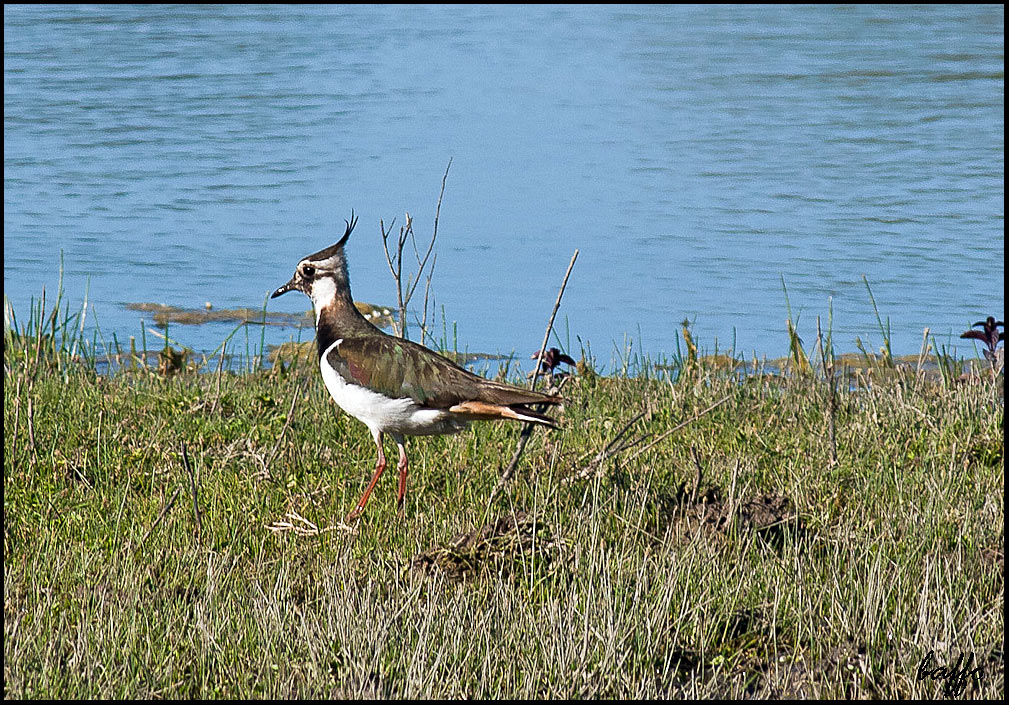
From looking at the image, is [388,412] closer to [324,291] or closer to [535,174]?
[324,291]

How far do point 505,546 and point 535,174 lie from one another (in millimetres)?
8944

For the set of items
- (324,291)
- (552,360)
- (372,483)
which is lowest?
(372,483)

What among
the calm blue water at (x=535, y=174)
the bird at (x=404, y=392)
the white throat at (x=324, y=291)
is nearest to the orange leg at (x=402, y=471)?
the bird at (x=404, y=392)

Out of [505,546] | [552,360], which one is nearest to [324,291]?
[552,360]

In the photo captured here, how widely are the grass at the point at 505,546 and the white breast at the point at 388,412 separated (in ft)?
1.01

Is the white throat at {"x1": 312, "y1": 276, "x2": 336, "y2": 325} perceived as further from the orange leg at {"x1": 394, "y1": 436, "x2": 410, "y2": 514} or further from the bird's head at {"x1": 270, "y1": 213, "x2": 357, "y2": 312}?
the orange leg at {"x1": 394, "y1": 436, "x2": 410, "y2": 514}

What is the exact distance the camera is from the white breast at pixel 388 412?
5.91 m

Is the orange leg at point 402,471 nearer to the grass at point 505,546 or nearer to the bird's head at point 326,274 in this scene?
the grass at point 505,546

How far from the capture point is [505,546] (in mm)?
5184

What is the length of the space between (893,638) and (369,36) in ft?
66.2

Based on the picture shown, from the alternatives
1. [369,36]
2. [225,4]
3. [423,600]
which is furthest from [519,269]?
[225,4]

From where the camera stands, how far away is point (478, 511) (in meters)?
5.76

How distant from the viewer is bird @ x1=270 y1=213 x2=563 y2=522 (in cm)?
577

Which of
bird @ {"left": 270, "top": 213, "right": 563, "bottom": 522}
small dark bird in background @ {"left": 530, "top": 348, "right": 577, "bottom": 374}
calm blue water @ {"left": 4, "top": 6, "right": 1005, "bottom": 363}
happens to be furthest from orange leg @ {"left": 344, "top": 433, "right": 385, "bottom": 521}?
calm blue water @ {"left": 4, "top": 6, "right": 1005, "bottom": 363}
